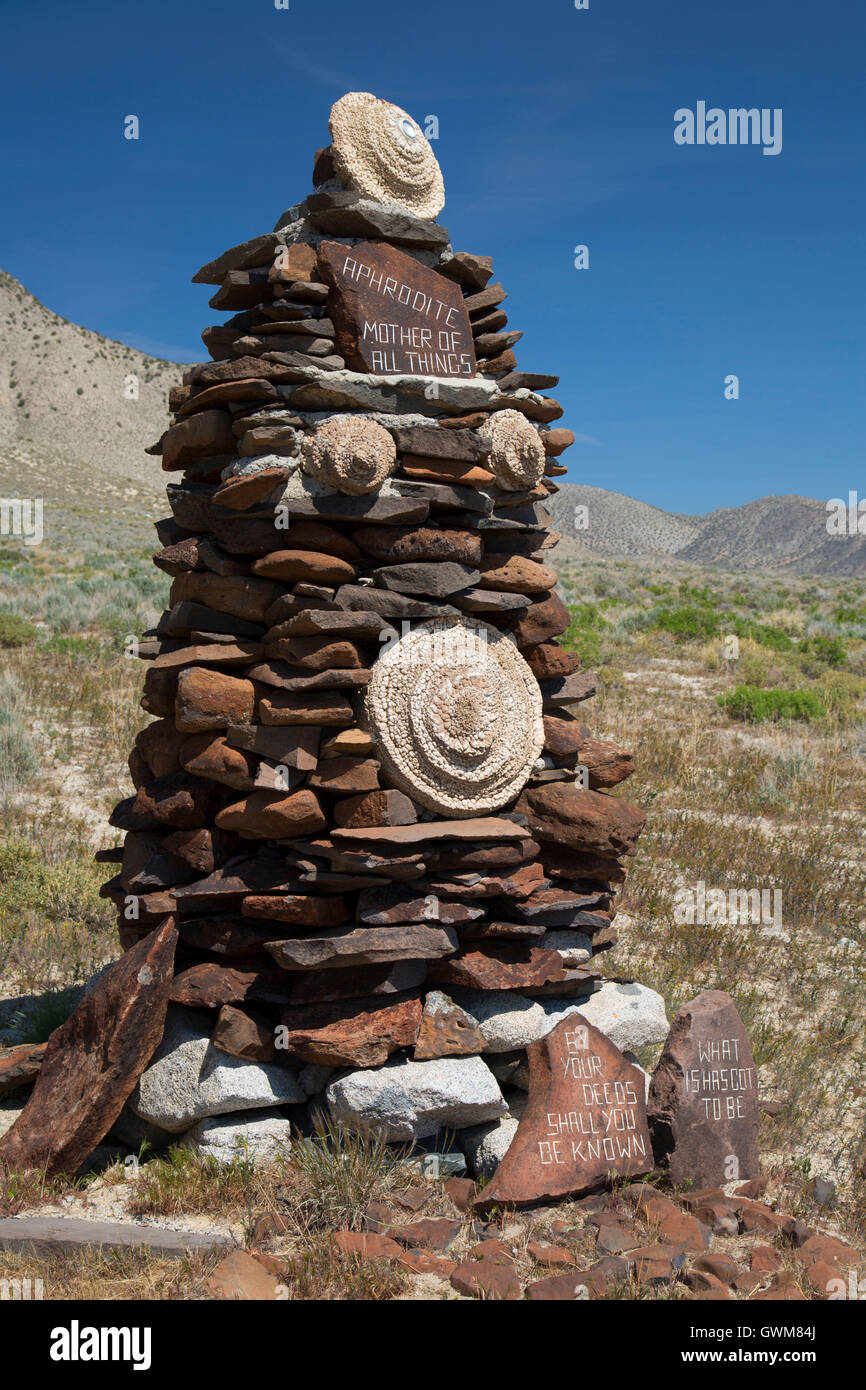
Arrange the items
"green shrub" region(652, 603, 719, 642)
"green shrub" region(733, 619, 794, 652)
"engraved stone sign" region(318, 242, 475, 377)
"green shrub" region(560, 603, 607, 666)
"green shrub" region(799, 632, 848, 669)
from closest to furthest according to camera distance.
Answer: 1. "engraved stone sign" region(318, 242, 475, 377)
2. "green shrub" region(560, 603, 607, 666)
3. "green shrub" region(799, 632, 848, 669)
4. "green shrub" region(733, 619, 794, 652)
5. "green shrub" region(652, 603, 719, 642)

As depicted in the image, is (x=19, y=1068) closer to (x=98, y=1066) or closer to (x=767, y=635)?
(x=98, y=1066)

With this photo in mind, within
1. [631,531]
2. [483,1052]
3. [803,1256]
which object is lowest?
[803,1256]

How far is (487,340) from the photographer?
15.9 feet

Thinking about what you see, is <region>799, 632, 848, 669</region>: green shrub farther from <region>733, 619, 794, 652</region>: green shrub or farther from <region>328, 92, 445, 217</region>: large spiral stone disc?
<region>328, 92, 445, 217</region>: large spiral stone disc

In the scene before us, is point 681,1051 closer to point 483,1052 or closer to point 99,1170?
point 483,1052

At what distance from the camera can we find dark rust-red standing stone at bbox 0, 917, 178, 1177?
3816 mm

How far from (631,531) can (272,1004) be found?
96789 mm

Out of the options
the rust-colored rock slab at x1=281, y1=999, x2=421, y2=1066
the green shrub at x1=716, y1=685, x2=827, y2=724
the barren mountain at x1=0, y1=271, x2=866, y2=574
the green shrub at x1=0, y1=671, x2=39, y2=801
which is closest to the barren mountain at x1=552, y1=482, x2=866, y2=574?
the barren mountain at x1=0, y1=271, x2=866, y2=574

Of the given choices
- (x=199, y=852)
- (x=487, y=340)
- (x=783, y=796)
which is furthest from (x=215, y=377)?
(x=783, y=796)

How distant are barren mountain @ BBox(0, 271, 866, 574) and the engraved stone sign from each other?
40073mm

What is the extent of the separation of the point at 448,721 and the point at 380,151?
8.15 ft

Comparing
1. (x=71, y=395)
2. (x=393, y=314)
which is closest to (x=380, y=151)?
(x=393, y=314)

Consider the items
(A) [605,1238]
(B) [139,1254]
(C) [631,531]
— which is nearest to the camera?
(B) [139,1254]

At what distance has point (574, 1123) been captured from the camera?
155 inches
